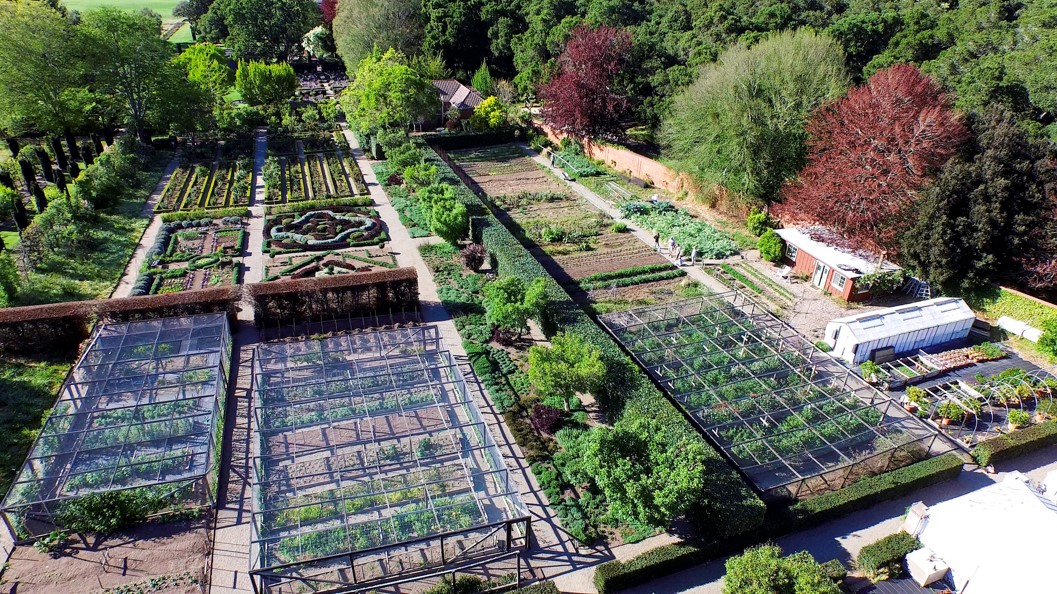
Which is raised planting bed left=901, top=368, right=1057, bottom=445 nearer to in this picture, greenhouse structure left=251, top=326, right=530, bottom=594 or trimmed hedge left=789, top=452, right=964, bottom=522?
trimmed hedge left=789, top=452, right=964, bottom=522

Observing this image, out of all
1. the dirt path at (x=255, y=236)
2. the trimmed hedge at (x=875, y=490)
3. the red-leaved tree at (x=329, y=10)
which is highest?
the red-leaved tree at (x=329, y=10)

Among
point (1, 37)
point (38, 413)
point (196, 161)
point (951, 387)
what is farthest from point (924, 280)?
point (1, 37)

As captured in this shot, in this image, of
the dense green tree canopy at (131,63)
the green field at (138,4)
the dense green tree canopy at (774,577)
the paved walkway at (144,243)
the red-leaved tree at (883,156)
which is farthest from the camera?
the green field at (138,4)

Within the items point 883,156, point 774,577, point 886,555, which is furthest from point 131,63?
point 886,555

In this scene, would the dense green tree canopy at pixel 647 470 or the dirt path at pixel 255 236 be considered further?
the dirt path at pixel 255 236

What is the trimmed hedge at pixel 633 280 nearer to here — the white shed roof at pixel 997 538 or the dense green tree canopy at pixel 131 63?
the white shed roof at pixel 997 538

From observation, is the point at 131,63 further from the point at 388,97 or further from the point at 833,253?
the point at 833,253

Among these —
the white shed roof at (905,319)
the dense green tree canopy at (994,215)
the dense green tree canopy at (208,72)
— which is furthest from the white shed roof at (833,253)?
the dense green tree canopy at (208,72)

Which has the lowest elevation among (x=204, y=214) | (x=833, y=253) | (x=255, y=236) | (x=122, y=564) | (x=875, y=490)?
(x=122, y=564)

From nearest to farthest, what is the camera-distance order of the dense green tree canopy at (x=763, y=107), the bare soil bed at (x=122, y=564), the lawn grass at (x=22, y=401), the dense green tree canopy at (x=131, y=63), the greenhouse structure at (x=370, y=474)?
the greenhouse structure at (x=370, y=474), the bare soil bed at (x=122, y=564), the lawn grass at (x=22, y=401), the dense green tree canopy at (x=763, y=107), the dense green tree canopy at (x=131, y=63)
